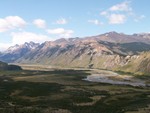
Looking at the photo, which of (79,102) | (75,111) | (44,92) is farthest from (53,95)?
(75,111)

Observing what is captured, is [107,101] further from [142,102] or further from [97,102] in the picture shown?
[142,102]

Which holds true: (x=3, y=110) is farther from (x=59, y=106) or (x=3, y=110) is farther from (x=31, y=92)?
(x=31, y=92)

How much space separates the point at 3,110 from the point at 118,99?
4833 cm

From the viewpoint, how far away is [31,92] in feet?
449

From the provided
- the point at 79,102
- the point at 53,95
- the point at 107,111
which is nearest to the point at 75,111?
the point at 107,111

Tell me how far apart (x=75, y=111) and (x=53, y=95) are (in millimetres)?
39380

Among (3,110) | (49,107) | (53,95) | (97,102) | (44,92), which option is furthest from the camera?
(44,92)

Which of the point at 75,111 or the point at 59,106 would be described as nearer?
the point at 75,111

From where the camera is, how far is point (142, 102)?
364ft

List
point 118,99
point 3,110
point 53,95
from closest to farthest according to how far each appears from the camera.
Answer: point 3,110 → point 118,99 → point 53,95

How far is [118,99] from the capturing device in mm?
119312

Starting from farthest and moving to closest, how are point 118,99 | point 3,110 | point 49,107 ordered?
point 118,99 → point 49,107 → point 3,110

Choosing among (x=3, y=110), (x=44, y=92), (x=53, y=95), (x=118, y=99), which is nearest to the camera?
(x=3, y=110)

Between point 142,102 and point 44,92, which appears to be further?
point 44,92
